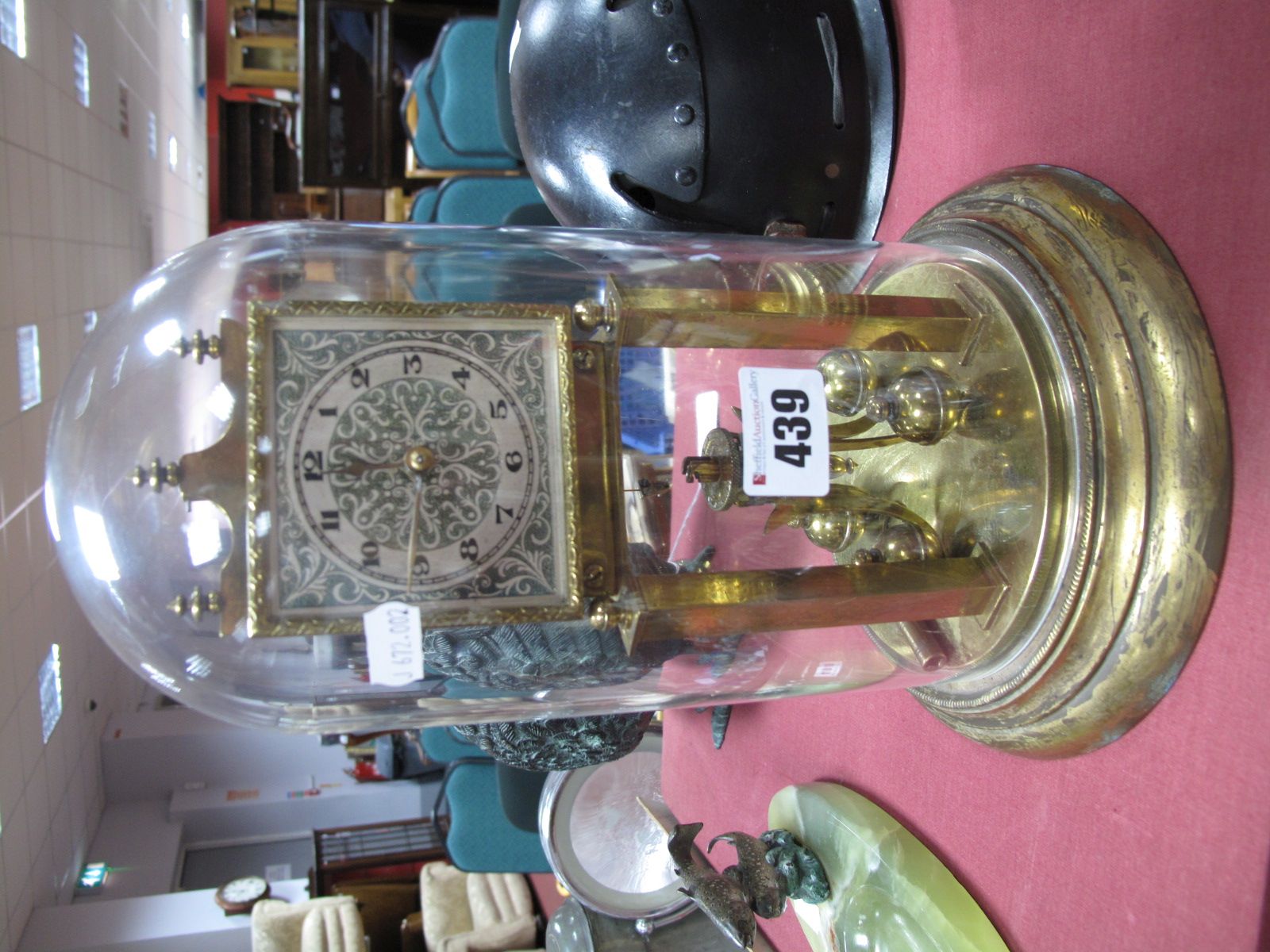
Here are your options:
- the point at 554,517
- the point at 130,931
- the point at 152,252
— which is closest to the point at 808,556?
the point at 554,517

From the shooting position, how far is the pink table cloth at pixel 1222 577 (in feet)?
2.23

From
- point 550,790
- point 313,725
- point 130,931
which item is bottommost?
point 130,931

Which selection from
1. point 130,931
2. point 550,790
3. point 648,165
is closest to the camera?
point 648,165

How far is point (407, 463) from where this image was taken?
0.65m

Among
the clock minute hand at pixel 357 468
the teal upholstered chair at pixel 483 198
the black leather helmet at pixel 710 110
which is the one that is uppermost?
the teal upholstered chair at pixel 483 198

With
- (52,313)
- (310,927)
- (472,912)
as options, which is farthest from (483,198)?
(472,912)

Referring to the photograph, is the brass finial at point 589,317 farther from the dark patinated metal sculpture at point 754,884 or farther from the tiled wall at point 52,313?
the tiled wall at point 52,313

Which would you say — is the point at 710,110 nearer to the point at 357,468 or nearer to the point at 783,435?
the point at 783,435

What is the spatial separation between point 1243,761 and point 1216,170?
439 millimetres

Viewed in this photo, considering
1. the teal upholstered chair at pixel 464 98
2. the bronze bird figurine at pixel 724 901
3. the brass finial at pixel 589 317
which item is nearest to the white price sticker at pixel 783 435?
the brass finial at pixel 589 317

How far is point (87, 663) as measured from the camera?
395 centimetres

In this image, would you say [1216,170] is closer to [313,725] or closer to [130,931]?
[313,725]

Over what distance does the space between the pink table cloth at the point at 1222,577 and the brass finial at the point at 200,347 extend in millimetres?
743

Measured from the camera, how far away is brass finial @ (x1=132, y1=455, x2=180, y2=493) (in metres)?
0.67
